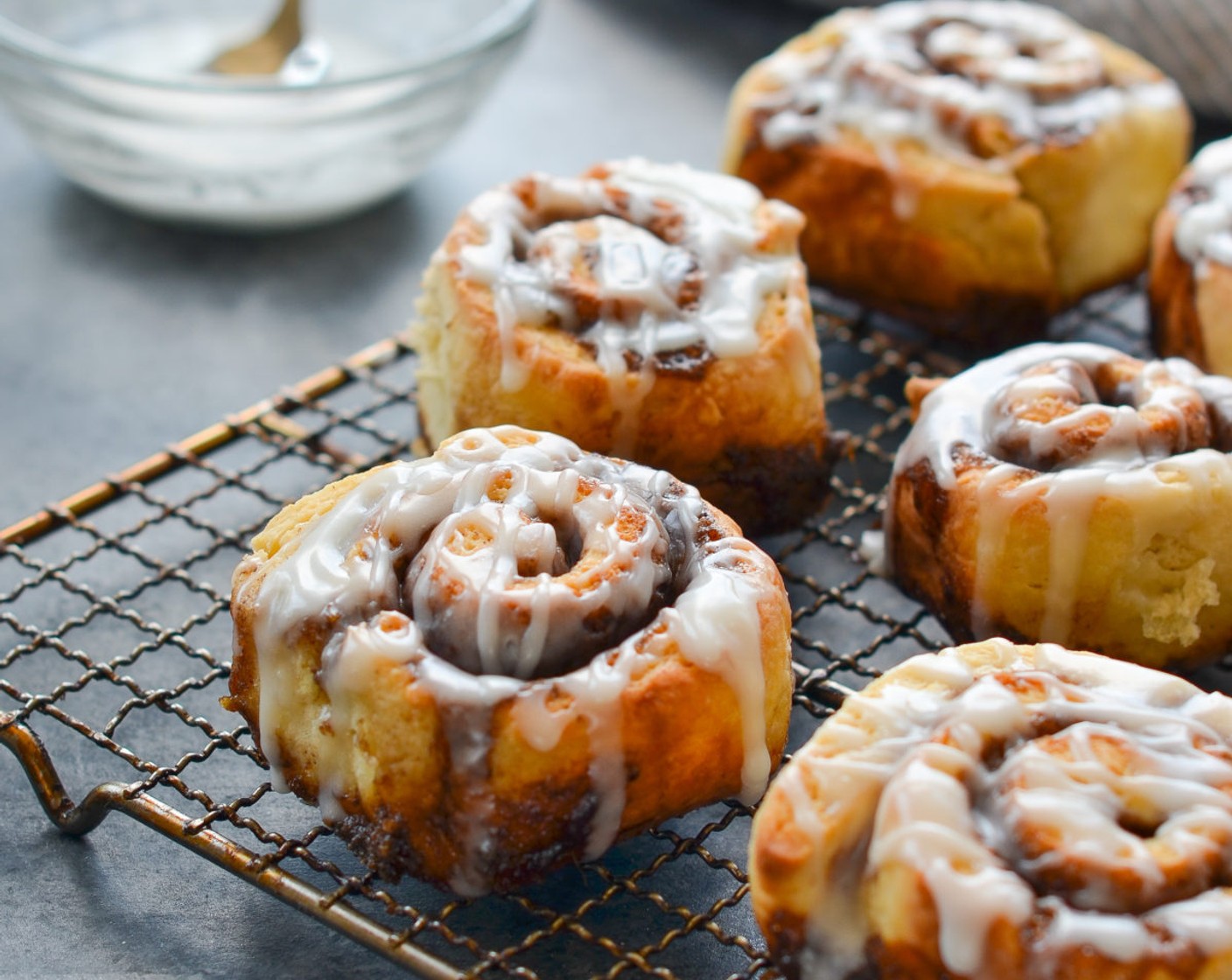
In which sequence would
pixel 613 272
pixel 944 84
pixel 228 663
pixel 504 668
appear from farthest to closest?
pixel 944 84, pixel 613 272, pixel 228 663, pixel 504 668

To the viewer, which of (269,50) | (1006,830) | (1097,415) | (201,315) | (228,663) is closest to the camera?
(1006,830)

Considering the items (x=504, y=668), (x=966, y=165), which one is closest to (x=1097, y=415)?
(x=966, y=165)

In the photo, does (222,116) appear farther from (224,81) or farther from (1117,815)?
(1117,815)

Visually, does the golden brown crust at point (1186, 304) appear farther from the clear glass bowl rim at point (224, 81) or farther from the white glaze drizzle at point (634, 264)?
the clear glass bowl rim at point (224, 81)

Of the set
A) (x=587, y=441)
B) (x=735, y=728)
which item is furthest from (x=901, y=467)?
(x=735, y=728)

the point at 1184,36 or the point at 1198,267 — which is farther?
the point at 1184,36

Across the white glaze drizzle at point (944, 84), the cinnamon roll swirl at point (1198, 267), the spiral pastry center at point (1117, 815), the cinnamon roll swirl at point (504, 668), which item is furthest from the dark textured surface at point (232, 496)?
the white glaze drizzle at point (944, 84)
